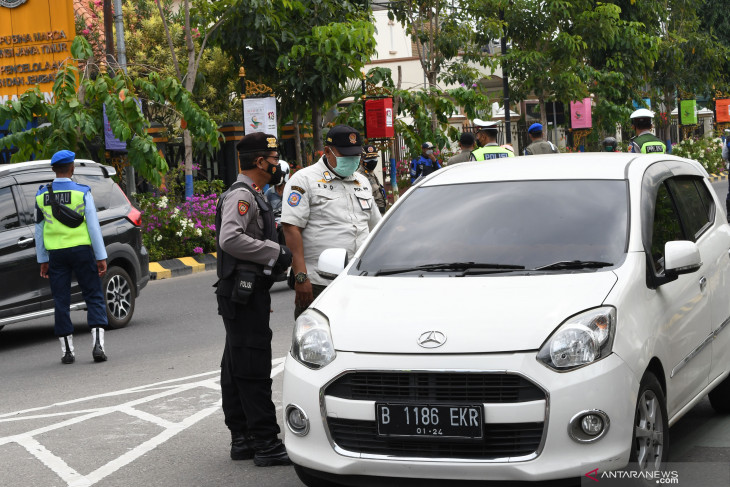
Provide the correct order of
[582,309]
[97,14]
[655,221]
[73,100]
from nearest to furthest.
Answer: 1. [582,309]
2. [655,221]
3. [73,100]
4. [97,14]

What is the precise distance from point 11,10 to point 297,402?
2063cm

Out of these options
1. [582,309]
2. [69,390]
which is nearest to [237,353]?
[582,309]

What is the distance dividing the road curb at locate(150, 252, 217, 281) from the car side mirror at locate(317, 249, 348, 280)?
41.5 feet

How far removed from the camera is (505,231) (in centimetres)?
581

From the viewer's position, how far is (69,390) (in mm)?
9117

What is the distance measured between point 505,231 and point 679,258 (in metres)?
0.87

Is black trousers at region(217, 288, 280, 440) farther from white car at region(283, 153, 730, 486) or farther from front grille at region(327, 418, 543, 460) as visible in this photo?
front grille at region(327, 418, 543, 460)

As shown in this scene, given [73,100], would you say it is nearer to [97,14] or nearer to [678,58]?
[97,14]

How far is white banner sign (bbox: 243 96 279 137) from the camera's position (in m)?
22.5

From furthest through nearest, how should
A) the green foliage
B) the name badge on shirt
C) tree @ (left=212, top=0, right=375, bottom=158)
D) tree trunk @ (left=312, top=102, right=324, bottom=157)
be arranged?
the green foliage, tree trunk @ (left=312, top=102, right=324, bottom=157), tree @ (left=212, top=0, right=375, bottom=158), the name badge on shirt

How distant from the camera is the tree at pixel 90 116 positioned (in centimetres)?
1791

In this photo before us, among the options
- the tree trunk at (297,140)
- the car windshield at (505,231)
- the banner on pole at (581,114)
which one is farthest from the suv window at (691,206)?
the banner on pole at (581,114)

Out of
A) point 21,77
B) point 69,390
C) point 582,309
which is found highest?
point 21,77

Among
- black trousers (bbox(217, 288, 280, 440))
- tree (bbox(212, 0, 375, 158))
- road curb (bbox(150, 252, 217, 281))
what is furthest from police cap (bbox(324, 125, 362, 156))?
tree (bbox(212, 0, 375, 158))
